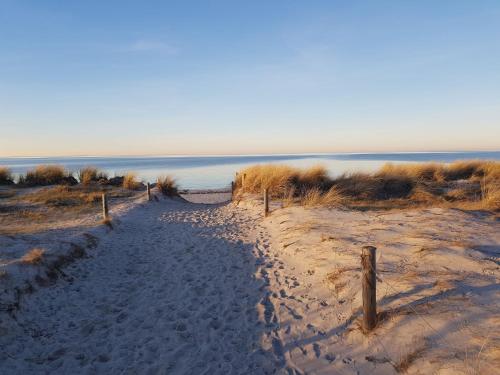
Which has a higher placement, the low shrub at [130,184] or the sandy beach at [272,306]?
the low shrub at [130,184]

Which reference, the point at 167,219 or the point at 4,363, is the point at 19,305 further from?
the point at 167,219

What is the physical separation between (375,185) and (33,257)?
13.9 meters

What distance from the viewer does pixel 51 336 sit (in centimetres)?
457

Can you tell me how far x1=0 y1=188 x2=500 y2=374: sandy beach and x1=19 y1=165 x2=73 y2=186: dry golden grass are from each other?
17.1m

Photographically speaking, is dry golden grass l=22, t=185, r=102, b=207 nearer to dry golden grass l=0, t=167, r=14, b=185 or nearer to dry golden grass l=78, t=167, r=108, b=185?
dry golden grass l=78, t=167, r=108, b=185

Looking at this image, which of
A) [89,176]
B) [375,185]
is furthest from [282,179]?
[89,176]

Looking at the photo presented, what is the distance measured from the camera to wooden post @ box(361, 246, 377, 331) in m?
3.92

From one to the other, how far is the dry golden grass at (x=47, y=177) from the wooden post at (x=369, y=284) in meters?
23.5

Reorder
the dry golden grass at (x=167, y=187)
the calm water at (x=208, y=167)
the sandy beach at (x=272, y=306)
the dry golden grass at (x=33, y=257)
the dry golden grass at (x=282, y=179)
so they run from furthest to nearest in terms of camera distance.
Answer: the calm water at (x=208, y=167) → the dry golden grass at (x=167, y=187) → the dry golden grass at (x=282, y=179) → the dry golden grass at (x=33, y=257) → the sandy beach at (x=272, y=306)

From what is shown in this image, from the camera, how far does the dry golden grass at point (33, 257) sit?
588 cm

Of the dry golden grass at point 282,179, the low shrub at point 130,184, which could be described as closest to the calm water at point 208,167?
the dry golden grass at point 282,179

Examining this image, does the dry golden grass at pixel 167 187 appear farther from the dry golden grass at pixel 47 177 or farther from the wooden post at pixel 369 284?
the wooden post at pixel 369 284

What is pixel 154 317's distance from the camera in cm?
515

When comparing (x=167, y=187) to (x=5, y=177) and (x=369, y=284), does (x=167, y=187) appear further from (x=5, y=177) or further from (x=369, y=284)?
(x=369, y=284)
